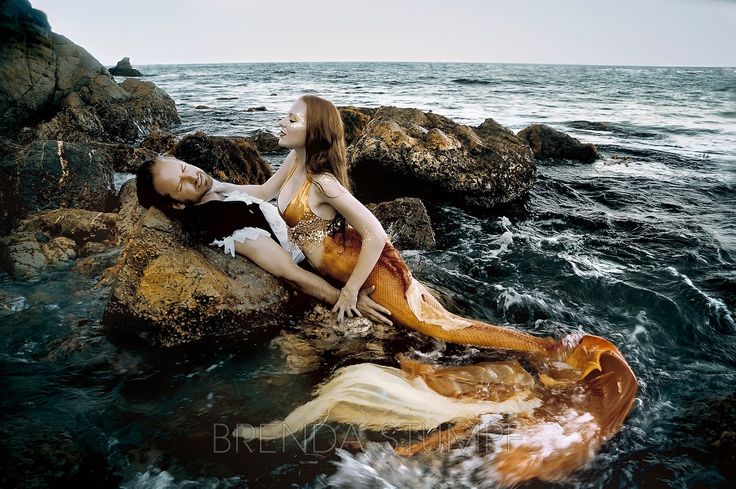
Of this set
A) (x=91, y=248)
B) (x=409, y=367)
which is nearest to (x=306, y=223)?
(x=409, y=367)

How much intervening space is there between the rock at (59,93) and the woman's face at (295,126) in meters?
13.9

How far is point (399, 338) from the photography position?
411 cm

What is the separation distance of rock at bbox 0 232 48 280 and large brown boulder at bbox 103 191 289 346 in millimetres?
2164

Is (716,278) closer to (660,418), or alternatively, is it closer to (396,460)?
(660,418)

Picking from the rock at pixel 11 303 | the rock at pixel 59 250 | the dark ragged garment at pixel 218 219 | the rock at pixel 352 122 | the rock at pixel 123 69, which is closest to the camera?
the dark ragged garment at pixel 218 219

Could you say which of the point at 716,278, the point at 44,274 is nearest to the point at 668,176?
the point at 716,278

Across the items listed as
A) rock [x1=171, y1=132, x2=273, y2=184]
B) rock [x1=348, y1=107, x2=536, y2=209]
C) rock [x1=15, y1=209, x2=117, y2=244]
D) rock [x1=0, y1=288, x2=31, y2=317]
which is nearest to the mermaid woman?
rock [x1=0, y1=288, x2=31, y2=317]

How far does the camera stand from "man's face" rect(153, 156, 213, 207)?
384 centimetres

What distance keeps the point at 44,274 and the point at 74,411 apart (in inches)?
108

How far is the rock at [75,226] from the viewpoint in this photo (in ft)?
20.3

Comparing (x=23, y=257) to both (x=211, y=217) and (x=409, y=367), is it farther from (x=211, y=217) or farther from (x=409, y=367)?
(x=409, y=367)

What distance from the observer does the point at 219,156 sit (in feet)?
25.9

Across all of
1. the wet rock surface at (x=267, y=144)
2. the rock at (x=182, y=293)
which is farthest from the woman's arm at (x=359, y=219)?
the wet rock surface at (x=267, y=144)

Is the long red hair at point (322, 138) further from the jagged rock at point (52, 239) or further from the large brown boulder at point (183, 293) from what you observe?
the jagged rock at point (52, 239)
